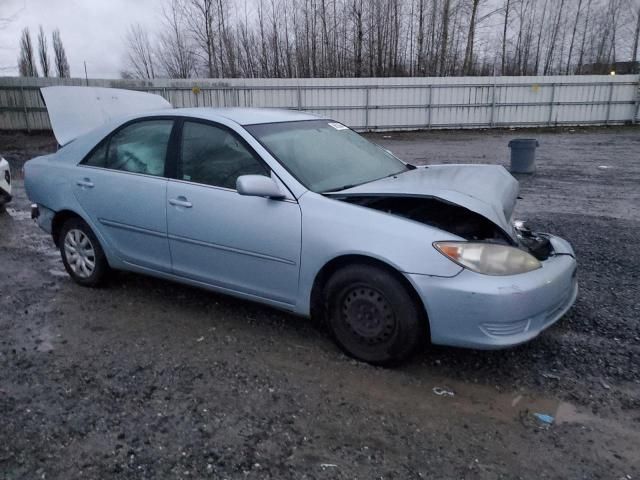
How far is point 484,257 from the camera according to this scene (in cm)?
293

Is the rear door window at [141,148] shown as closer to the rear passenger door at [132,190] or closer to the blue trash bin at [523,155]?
the rear passenger door at [132,190]

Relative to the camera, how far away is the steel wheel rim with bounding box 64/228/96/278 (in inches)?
179

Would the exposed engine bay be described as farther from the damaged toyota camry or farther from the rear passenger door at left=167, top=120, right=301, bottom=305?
the rear passenger door at left=167, top=120, right=301, bottom=305

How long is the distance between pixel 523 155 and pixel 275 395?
31.6 ft

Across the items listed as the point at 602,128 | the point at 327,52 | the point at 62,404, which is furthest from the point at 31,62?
the point at 62,404

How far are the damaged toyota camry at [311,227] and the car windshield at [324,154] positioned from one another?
1 centimetres

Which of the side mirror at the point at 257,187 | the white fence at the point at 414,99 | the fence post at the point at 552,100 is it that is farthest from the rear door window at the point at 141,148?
the fence post at the point at 552,100

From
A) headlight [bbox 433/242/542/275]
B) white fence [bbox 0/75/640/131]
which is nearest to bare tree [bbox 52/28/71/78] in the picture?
white fence [bbox 0/75/640/131]

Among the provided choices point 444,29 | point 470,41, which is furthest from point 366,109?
point 470,41

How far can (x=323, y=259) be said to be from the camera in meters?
3.23

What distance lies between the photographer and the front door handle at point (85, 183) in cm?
433

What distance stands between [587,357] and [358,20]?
1164 inches

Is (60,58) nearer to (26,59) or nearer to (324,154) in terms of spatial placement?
(26,59)

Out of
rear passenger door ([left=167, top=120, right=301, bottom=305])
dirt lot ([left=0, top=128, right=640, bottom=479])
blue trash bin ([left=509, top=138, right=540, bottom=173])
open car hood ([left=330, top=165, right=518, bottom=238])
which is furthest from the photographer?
blue trash bin ([left=509, top=138, right=540, bottom=173])
